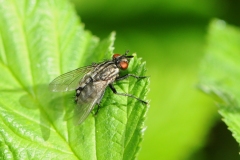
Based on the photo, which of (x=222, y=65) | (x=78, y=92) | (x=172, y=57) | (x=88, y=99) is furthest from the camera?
(x=172, y=57)

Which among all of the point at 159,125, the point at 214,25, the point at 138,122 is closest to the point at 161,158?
the point at 159,125

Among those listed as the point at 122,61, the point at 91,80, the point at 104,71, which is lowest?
the point at 91,80

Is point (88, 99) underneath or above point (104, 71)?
underneath

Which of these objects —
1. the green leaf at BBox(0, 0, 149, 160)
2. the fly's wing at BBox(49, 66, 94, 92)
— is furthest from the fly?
the green leaf at BBox(0, 0, 149, 160)

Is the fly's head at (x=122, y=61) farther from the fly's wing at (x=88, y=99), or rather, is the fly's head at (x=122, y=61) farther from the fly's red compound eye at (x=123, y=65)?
the fly's wing at (x=88, y=99)

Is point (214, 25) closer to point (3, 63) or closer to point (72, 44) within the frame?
point (72, 44)

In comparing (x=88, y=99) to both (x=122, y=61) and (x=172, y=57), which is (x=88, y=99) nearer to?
(x=122, y=61)

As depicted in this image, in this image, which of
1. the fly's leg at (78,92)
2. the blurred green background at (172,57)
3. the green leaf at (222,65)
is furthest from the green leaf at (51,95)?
the blurred green background at (172,57)

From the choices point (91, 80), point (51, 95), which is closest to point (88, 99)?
point (91, 80)
